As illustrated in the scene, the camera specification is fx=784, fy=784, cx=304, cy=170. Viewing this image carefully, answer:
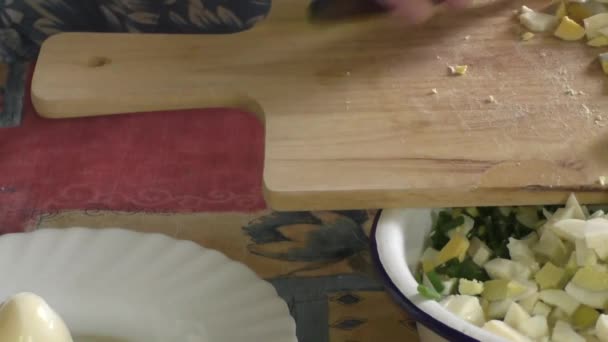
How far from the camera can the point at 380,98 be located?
0.82m

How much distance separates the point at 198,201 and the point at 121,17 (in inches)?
17.1

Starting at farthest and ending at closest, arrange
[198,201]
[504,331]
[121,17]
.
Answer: [121,17] → [198,201] → [504,331]

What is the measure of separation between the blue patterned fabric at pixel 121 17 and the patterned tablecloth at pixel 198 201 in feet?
0.30

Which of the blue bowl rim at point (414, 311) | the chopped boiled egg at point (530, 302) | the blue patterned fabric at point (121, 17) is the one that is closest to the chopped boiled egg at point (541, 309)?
the chopped boiled egg at point (530, 302)

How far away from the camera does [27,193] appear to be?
1051 mm

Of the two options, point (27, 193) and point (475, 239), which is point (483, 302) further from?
point (27, 193)

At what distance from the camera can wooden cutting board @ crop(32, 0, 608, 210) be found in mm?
Answer: 729

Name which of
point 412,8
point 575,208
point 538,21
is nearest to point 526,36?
point 538,21

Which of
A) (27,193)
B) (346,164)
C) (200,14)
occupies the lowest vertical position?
(27,193)

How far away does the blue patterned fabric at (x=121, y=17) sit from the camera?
127cm

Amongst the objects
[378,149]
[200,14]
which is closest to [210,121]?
[200,14]

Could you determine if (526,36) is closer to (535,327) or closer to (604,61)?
(604,61)

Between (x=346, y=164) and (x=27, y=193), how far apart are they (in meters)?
0.51

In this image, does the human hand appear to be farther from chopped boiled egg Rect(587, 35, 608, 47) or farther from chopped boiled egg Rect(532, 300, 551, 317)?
chopped boiled egg Rect(532, 300, 551, 317)
